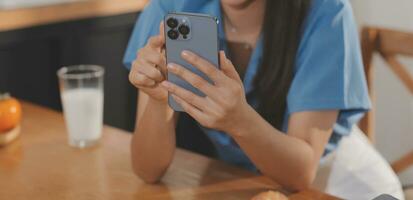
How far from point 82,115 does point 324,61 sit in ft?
1.57

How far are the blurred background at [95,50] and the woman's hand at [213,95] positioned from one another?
0.91 m

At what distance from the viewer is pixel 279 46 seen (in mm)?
1208

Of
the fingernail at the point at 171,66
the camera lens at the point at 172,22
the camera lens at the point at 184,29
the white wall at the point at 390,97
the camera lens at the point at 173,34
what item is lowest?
the white wall at the point at 390,97

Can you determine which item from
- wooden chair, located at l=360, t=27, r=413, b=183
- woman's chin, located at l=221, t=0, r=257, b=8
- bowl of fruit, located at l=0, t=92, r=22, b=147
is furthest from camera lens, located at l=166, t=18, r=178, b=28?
wooden chair, located at l=360, t=27, r=413, b=183

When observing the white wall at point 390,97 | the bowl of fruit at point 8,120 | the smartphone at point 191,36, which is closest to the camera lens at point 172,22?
the smartphone at point 191,36

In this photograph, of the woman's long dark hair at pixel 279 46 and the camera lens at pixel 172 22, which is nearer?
the camera lens at pixel 172 22

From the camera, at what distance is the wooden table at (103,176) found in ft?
3.43

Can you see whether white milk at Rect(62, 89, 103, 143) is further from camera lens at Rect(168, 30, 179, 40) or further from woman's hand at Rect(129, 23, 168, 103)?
camera lens at Rect(168, 30, 179, 40)

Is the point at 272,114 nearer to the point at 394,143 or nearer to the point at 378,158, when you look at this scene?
the point at 378,158

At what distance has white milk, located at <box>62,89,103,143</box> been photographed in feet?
4.15

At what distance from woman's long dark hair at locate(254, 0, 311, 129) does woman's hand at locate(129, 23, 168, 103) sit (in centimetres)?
26

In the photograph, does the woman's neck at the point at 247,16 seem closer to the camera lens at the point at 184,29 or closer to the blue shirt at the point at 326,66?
the blue shirt at the point at 326,66

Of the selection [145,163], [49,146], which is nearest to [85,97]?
[49,146]

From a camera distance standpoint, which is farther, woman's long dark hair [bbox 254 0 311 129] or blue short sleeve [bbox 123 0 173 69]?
blue short sleeve [bbox 123 0 173 69]
